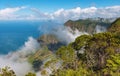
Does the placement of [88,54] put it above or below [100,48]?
below

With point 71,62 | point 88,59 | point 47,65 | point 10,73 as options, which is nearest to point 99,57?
point 88,59

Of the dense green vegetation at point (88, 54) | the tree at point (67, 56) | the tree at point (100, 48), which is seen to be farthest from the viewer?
A: the tree at point (67, 56)

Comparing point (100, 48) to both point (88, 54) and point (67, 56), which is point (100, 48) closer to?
point (88, 54)

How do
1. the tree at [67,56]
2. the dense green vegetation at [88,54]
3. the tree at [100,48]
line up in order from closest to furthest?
1. the dense green vegetation at [88,54]
2. the tree at [100,48]
3. the tree at [67,56]

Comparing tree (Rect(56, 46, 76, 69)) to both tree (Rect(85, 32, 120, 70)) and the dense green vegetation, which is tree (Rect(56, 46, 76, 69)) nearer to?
the dense green vegetation

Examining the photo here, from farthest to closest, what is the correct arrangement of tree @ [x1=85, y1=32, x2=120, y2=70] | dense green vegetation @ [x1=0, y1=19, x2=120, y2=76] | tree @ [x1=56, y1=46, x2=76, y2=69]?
tree @ [x1=56, y1=46, x2=76, y2=69]
tree @ [x1=85, y1=32, x2=120, y2=70]
dense green vegetation @ [x1=0, y1=19, x2=120, y2=76]

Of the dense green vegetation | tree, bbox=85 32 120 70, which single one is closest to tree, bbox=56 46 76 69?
the dense green vegetation

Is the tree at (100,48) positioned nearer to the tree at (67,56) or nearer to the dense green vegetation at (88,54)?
the dense green vegetation at (88,54)

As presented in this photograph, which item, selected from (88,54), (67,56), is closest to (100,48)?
(88,54)

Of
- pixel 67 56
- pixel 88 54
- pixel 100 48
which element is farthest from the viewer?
pixel 88 54

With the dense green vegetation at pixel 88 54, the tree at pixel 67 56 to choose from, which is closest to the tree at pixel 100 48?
the dense green vegetation at pixel 88 54

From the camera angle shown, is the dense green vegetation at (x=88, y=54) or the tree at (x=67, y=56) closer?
the dense green vegetation at (x=88, y=54)

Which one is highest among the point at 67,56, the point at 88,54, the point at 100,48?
the point at 100,48
